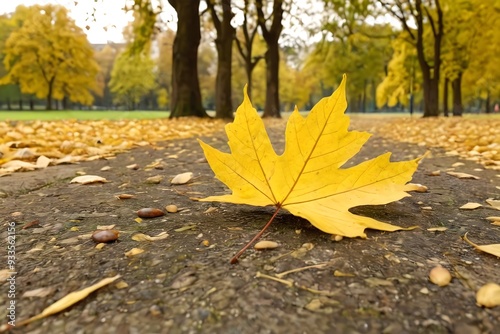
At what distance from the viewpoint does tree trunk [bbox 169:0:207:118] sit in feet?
30.9

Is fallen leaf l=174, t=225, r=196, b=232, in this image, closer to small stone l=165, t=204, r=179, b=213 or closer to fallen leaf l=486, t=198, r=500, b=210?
small stone l=165, t=204, r=179, b=213

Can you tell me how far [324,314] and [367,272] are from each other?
0.63 ft

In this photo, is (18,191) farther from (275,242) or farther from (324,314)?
(324,314)

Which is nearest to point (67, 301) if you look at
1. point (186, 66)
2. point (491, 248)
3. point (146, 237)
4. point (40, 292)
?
point (40, 292)

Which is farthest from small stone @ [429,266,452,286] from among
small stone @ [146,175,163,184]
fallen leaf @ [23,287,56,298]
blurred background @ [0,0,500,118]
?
blurred background @ [0,0,500,118]

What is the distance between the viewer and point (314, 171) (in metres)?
0.97

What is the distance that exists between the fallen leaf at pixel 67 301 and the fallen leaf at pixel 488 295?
646 mm

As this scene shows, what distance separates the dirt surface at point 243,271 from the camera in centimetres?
62

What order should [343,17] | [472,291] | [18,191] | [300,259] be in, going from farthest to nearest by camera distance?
1. [343,17]
2. [18,191]
3. [300,259]
4. [472,291]

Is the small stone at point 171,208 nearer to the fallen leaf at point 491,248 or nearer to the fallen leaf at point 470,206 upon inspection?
the fallen leaf at point 491,248

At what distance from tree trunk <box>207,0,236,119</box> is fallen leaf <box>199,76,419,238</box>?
416 inches

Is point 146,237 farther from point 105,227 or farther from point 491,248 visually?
point 491,248

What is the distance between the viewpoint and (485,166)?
8.41 ft

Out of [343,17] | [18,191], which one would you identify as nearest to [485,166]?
[18,191]
